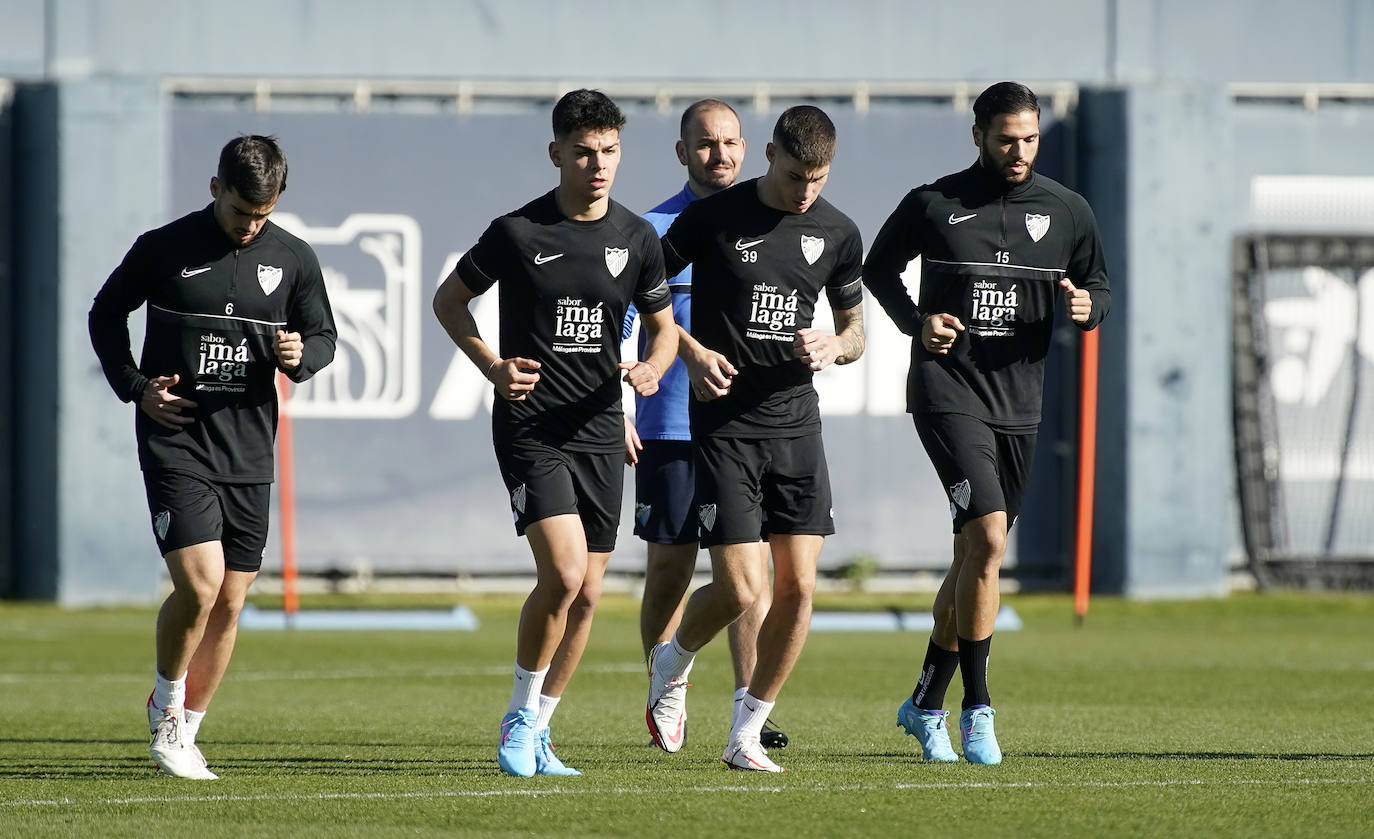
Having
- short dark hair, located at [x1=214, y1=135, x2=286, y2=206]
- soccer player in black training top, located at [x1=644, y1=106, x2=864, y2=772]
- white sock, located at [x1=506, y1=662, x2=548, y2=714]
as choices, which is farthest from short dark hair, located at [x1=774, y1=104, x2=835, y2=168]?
white sock, located at [x1=506, y1=662, x2=548, y2=714]

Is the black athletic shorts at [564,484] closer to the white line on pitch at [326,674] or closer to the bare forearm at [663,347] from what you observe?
the bare forearm at [663,347]

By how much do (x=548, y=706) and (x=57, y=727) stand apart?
8.63ft

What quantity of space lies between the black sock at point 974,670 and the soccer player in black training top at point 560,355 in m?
1.33

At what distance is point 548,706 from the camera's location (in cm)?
650

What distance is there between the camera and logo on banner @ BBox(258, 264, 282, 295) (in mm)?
6547

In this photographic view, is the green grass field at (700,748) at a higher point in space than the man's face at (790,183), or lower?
lower

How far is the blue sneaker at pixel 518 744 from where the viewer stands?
627cm

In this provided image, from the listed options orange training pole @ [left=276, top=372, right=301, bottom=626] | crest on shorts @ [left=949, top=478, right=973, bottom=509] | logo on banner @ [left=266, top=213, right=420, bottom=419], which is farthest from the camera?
logo on banner @ [left=266, top=213, right=420, bottom=419]

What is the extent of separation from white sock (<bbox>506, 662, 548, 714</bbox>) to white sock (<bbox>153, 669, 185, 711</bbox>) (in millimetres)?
1124

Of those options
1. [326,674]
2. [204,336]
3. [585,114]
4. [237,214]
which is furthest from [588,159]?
[326,674]

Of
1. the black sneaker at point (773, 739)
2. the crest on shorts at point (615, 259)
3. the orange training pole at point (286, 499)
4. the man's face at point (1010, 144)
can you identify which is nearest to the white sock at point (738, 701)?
the black sneaker at point (773, 739)

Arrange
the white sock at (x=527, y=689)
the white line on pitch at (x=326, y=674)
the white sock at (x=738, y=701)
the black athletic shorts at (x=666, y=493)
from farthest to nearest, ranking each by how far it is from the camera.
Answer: the white line on pitch at (x=326, y=674) → the black athletic shorts at (x=666, y=493) → the white sock at (x=738, y=701) → the white sock at (x=527, y=689)

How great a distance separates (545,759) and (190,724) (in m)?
1.24

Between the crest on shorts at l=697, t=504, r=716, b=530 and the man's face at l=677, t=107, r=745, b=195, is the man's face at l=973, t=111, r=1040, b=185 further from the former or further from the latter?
the crest on shorts at l=697, t=504, r=716, b=530
